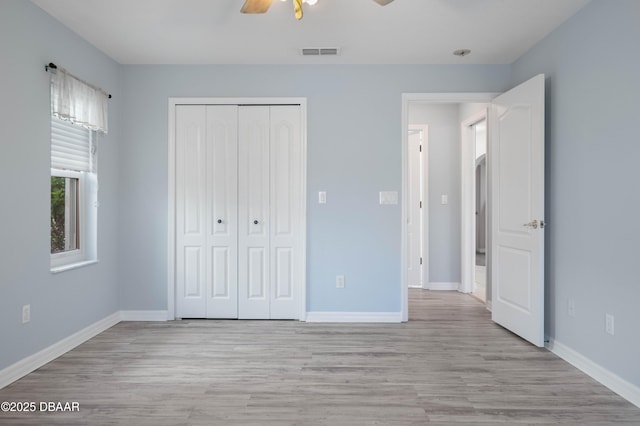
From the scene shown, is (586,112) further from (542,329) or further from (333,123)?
(333,123)

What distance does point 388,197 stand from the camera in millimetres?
3941

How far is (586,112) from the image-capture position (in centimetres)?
279

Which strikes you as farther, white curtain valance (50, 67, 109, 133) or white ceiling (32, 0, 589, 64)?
white curtain valance (50, 67, 109, 133)

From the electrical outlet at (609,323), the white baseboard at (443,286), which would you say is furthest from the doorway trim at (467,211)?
the electrical outlet at (609,323)

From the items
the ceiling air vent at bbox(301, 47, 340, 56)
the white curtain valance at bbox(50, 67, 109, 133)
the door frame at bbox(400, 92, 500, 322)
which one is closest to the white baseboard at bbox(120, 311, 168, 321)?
the white curtain valance at bbox(50, 67, 109, 133)

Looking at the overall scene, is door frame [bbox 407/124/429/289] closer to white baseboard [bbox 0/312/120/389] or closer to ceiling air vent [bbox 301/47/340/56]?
ceiling air vent [bbox 301/47/340/56]

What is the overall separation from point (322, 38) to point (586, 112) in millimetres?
2108

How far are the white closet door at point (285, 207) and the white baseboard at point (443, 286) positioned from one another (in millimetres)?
2344

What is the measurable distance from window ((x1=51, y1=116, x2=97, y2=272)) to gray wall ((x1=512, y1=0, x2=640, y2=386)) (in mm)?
3945

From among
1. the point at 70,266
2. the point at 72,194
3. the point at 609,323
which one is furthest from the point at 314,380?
the point at 72,194

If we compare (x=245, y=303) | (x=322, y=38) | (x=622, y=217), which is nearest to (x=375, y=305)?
(x=245, y=303)

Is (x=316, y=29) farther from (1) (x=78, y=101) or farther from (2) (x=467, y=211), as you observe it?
(2) (x=467, y=211)

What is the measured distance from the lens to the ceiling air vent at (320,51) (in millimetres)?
3564

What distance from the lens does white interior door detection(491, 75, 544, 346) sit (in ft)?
10.3
